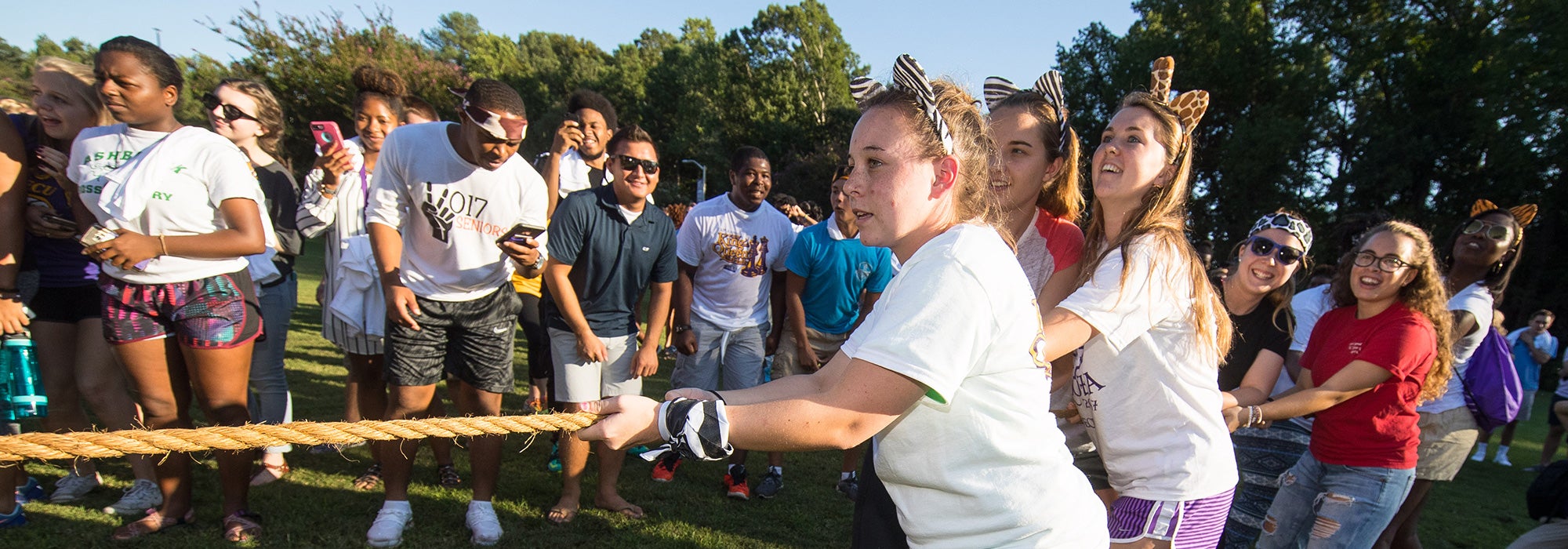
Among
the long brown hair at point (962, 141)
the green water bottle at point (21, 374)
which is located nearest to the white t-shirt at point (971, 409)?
the long brown hair at point (962, 141)

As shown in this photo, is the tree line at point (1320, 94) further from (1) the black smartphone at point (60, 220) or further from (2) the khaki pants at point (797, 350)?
(1) the black smartphone at point (60, 220)

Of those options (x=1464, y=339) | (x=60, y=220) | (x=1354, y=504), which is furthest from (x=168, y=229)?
(x=1464, y=339)

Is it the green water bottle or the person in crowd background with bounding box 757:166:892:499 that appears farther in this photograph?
the person in crowd background with bounding box 757:166:892:499

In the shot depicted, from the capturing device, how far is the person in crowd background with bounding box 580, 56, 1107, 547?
1.59 m

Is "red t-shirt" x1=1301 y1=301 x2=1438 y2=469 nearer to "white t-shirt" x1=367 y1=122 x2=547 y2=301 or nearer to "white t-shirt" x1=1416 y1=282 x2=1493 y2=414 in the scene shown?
"white t-shirt" x1=1416 y1=282 x2=1493 y2=414

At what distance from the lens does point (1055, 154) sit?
3006mm

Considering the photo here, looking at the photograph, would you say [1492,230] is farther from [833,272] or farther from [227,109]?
[227,109]

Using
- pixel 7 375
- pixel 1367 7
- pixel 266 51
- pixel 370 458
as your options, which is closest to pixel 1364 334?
pixel 370 458

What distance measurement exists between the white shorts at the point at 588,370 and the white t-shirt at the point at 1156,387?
10.1 ft

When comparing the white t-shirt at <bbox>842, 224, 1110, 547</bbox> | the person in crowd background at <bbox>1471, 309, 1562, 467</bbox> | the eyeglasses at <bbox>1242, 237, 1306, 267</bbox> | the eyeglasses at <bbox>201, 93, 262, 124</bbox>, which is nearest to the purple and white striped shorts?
the white t-shirt at <bbox>842, 224, 1110, 547</bbox>

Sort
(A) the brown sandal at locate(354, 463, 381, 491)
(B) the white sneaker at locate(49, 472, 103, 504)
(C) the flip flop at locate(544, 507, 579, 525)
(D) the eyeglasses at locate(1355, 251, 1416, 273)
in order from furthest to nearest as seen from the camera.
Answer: (A) the brown sandal at locate(354, 463, 381, 491) → (C) the flip flop at locate(544, 507, 579, 525) → (B) the white sneaker at locate(49, 472, 103, 504) → (D) the eyeglasses at locate(1355, 251, 1416, 273)

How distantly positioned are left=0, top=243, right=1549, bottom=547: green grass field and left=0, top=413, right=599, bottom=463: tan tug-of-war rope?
6.60 ft

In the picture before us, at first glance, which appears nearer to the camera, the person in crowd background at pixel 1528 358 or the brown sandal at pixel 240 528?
the brown sandal at pixel 240 528

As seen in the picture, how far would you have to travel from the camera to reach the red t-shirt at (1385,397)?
3.29m
